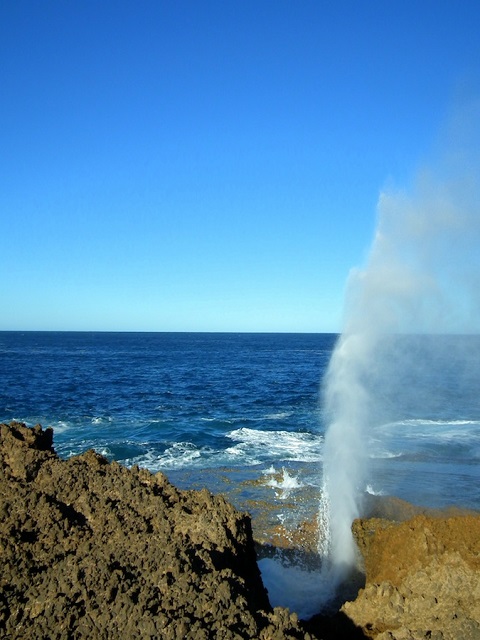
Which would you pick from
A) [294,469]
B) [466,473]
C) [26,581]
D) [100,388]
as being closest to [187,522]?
[26,581]

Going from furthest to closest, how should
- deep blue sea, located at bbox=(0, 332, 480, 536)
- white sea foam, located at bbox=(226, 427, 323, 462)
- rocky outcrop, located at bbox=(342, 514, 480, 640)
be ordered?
1. white sea foam, located at bbox=(226, 427, 323, 462)
2. deep blue sea, located at bbox=(0, 332, 480, 536)
3. rocky outcrop, located at bbox=(342, 514, 480, 640)

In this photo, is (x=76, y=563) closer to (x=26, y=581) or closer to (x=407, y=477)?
(x=26, y=581)

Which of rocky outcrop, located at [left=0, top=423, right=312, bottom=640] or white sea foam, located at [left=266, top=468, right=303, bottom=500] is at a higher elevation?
rocky outcrop, located at [left=0, top=423, right=312, bottom=640]

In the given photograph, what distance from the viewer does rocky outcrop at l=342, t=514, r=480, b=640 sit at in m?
6.15

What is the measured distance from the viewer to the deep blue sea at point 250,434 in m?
19.5

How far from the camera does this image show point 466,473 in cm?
2145

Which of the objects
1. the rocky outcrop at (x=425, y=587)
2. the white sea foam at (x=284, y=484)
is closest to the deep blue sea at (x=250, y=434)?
the white sea foam at (x=284, y=484)

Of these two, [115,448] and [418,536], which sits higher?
[418,536]

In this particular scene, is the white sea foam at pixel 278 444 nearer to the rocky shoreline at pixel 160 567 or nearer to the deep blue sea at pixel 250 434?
the deep blue sea at pixel 250 434

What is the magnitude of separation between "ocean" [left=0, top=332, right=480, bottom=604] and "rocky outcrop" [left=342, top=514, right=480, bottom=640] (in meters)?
6.69

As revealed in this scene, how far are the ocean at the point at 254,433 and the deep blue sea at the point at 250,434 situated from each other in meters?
0.07

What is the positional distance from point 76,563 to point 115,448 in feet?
65.8

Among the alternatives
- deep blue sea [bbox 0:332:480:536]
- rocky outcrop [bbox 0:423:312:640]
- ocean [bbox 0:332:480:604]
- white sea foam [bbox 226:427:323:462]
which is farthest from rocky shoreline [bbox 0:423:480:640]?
white sea foam [bbox 226:427:323:462]

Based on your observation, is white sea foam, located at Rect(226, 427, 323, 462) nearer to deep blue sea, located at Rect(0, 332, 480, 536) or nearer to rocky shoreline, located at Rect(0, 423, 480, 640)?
deep blue sea, located at Rect(0, 332, 480, 536)
